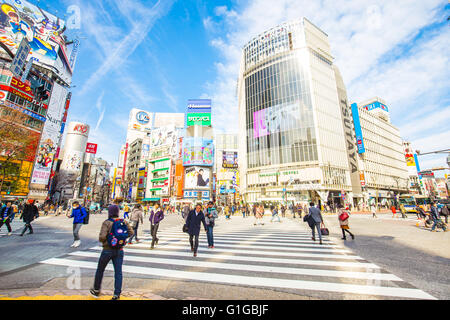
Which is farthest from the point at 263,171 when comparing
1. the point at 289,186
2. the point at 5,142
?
the point at 5,142

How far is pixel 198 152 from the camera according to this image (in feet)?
205

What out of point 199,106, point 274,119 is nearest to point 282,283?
point 274,119

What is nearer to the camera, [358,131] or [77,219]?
[77,219]

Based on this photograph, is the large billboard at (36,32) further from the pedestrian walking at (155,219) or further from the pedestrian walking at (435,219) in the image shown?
the pedestrian walking at (435,219)

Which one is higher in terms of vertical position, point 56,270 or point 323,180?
point 323,180

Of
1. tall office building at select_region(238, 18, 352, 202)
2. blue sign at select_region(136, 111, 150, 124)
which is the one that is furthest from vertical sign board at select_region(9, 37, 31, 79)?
A: blue sign at select_region(136, 111, 150, 124)

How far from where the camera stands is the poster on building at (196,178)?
2371 inches

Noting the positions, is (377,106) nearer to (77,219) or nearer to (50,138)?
(77,219)

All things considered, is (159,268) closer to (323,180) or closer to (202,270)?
(202,270)

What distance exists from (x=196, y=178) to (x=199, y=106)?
2563cm

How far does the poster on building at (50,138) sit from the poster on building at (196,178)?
33.0 metres

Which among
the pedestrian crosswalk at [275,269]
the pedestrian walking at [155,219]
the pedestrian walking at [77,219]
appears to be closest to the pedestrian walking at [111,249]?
the pedestrian crosswalk at [275,269]

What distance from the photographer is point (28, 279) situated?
4.07 metres
